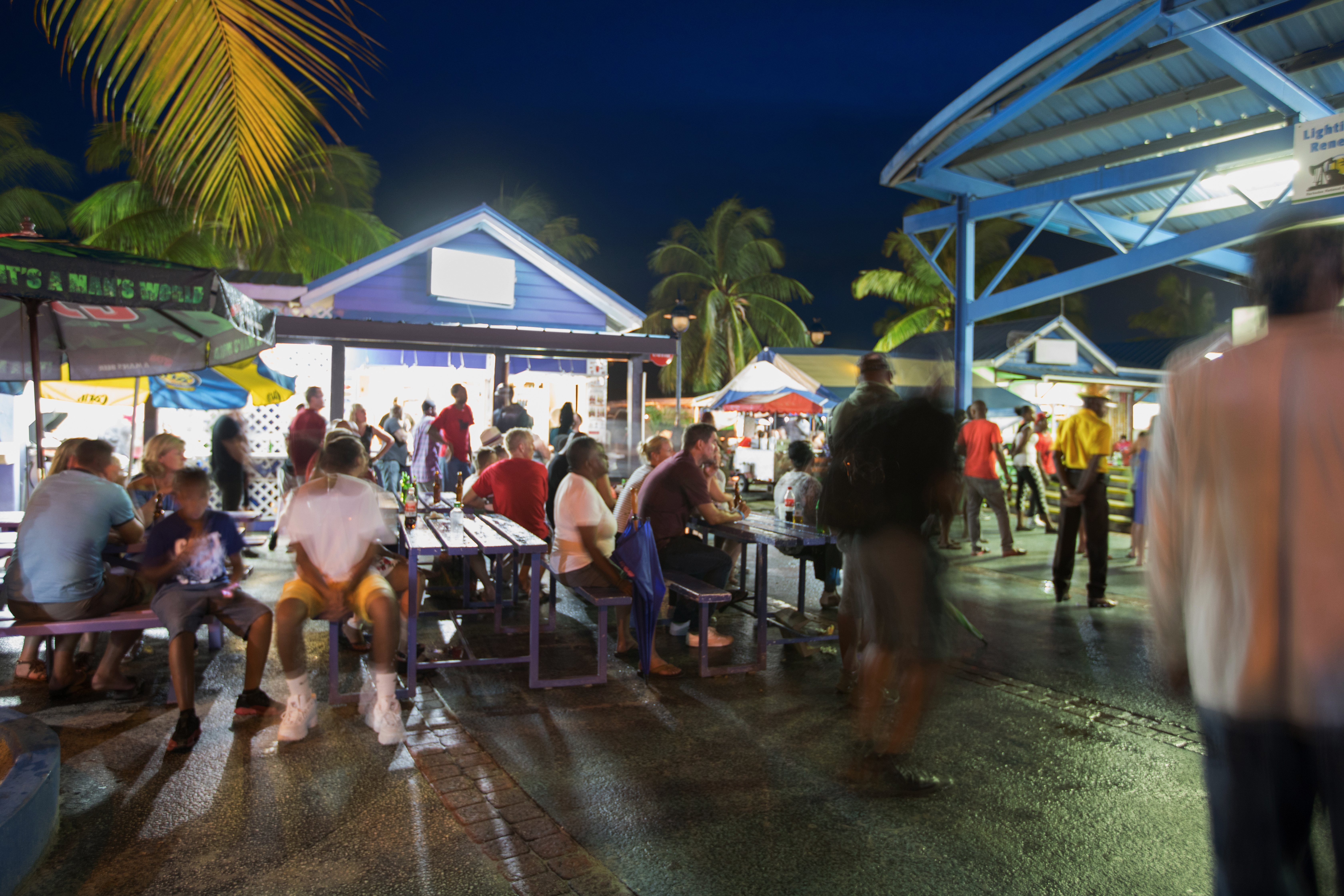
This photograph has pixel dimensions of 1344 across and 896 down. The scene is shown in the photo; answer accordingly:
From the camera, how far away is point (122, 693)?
4918 millimetres

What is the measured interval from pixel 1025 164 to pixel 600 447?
1203 cm

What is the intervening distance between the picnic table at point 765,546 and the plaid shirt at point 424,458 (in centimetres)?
614

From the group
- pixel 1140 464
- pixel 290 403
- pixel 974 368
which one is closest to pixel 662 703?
pixel 1140 464

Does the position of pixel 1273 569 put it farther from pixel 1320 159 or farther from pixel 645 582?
pixel 1320 159

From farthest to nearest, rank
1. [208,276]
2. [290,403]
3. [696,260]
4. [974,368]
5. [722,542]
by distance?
[696,260] < [974,368] < [290,403] < [722,542] < [208,276]

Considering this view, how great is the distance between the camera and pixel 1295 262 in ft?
5.77

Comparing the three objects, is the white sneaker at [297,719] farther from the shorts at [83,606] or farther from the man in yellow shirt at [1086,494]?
the man in yellow shirt at [1086,494]

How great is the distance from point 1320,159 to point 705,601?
397 inches

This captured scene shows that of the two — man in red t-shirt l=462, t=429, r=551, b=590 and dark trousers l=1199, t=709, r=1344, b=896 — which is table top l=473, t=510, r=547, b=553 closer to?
man in red t-shirt l=462, t=429, r=551, b=590

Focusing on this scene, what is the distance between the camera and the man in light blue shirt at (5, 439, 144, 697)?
15.0 ft

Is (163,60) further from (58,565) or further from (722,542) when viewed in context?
(722,542)

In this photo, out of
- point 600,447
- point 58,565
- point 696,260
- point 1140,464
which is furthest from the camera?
point 696,260

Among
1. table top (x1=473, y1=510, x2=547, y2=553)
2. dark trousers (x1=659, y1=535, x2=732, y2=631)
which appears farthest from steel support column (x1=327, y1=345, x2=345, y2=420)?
dark trousers (x1=659, y1=535, x2=732, y2=631)

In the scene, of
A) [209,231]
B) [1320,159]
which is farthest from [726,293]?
[1320,159]
